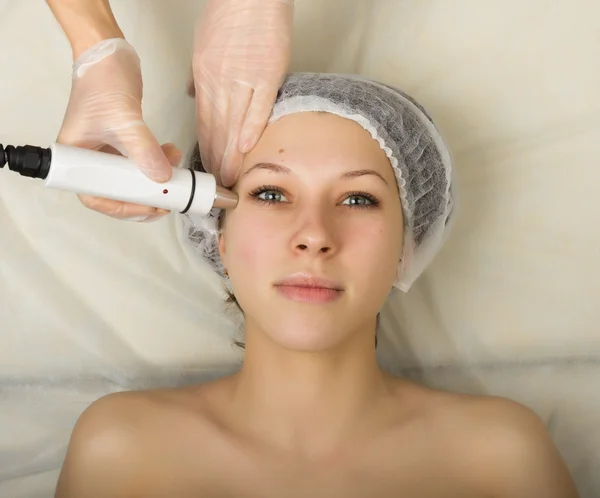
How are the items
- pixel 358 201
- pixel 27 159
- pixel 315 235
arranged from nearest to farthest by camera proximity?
pixel 27 159 < pixel 315 235 < pixel 358 201

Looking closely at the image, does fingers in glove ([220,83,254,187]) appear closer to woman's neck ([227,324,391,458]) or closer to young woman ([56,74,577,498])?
young woman ([56,74,577,498])

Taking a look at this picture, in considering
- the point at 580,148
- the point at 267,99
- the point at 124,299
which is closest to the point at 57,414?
the point at 124,299

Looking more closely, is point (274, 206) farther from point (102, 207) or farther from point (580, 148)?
point (580, 148)

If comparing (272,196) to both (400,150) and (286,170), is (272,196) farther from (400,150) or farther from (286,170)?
(400,150)

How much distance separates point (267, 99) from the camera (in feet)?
4.46

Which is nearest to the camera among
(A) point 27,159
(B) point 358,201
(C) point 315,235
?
(A) point 27,159

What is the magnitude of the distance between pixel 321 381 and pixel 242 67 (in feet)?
1.95

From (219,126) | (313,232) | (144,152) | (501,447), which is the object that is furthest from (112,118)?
(501,447)

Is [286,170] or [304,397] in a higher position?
[286,170]

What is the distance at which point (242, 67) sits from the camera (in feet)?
4.51

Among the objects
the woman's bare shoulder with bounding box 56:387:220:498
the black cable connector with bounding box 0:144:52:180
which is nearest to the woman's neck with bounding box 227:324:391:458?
the woman's bare shoulder with bounding box 56:387:220:498

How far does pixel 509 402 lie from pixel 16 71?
1.22 meters

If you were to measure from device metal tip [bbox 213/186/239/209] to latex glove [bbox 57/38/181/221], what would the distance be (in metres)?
0.09

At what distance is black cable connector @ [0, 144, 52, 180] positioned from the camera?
1.11 m
